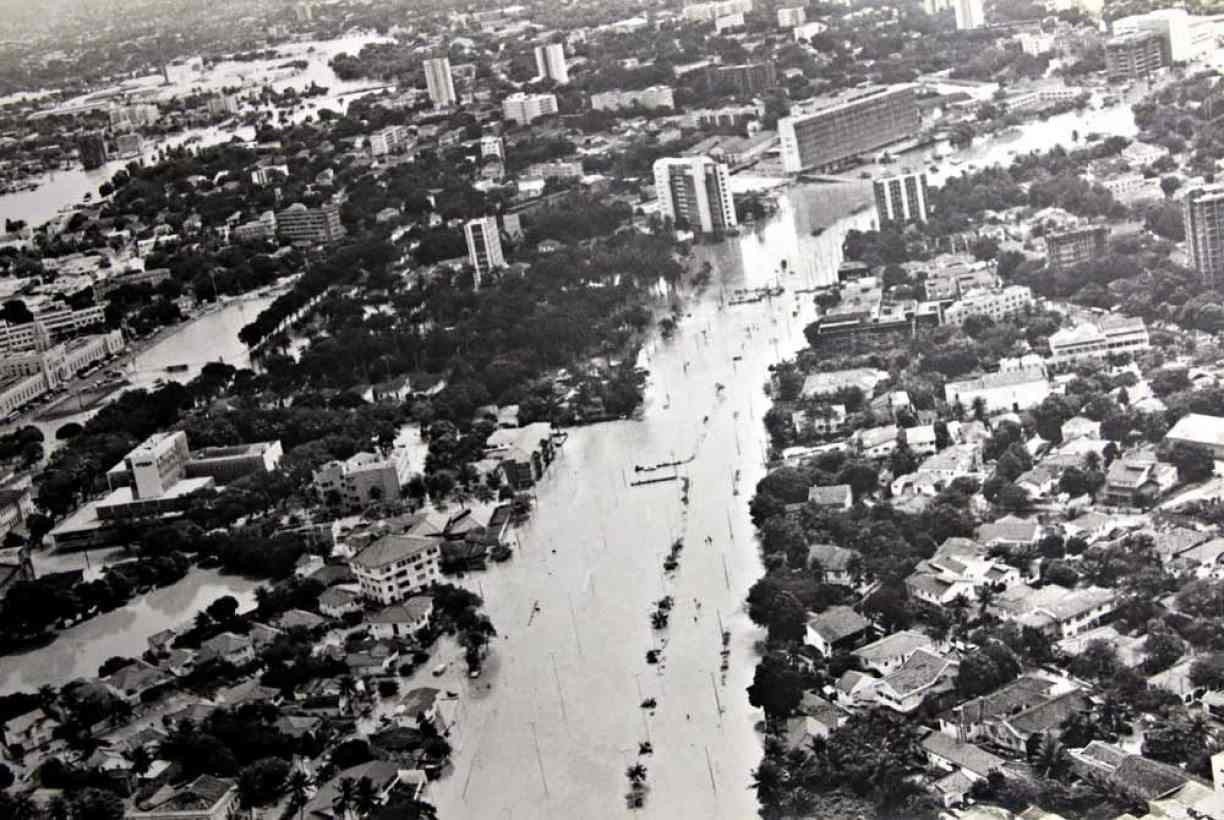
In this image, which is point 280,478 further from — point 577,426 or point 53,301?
point 53,301

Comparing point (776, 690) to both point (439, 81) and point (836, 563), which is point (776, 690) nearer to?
point (836, 563)

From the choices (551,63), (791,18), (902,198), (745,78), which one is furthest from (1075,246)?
(791,18)

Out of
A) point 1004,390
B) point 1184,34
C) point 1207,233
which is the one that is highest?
point 1184,34

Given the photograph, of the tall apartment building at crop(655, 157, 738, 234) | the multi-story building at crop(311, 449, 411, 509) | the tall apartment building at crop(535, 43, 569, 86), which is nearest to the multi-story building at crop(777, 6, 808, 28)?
the tall apartment building at crop(535, 43, 569, 86)

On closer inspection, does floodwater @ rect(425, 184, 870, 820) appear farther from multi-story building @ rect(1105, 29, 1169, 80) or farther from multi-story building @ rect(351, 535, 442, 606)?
multi-story building @ rect(1105, 29, 1169, 80)

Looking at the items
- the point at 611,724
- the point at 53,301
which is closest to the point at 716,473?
the point at 611,724

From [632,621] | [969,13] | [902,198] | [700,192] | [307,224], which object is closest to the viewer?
[632,621]
